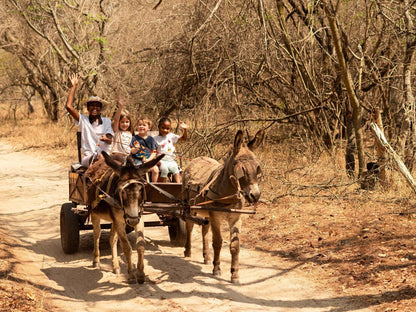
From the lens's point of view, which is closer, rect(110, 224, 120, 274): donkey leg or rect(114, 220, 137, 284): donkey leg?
rect(114, 220, 137, 284): donkey leg

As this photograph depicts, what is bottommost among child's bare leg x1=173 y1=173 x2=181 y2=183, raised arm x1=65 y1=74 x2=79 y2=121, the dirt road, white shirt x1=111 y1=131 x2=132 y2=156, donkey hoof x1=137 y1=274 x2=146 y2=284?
the dirt road

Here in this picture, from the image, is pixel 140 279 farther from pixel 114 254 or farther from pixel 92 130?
pixel 92 130

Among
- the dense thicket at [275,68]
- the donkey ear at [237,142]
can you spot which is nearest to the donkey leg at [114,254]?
the donkey ear at [237,142]

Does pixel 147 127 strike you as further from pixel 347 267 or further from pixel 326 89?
pixel 326 89

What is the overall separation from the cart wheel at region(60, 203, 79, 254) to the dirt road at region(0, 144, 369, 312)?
196 millimetres

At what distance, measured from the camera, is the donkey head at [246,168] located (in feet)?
20.1

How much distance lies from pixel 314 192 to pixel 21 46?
61.7ft

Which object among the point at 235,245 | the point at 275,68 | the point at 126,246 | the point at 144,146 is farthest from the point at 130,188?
the point at 275,68

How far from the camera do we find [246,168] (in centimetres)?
624

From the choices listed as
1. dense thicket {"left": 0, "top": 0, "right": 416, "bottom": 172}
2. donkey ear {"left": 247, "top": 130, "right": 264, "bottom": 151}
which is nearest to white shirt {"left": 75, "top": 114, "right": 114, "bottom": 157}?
donkey ear {"left": 247, "top": 130, "right": 264, "bottom": 151}

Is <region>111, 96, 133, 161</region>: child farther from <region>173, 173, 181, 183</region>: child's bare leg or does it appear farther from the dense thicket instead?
the dense thicket

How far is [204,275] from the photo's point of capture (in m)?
7.28

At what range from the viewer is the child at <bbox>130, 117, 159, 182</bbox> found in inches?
316

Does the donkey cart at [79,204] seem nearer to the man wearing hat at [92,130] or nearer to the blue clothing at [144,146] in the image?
the man wearing hat at [92,130]
